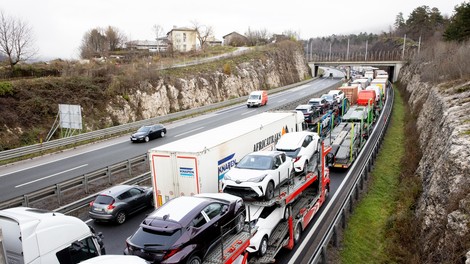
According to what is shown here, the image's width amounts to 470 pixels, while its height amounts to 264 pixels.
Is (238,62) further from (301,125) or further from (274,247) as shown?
(274,247)

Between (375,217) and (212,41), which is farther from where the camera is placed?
(212,41)

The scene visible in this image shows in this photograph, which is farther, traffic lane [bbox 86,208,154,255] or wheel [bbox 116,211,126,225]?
wheel [bbox 116,211,126,225]

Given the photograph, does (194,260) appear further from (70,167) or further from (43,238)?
(70,167)

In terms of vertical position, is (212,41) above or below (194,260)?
above

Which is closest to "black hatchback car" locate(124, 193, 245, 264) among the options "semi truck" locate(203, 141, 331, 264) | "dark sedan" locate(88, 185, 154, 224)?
"semi truck" locate(203, 141, 331, 264)

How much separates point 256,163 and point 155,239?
5.25 meters

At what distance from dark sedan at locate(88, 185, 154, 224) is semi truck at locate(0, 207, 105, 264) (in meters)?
5.31

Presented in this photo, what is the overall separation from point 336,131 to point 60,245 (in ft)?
65.5

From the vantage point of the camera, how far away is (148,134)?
95.8 ft

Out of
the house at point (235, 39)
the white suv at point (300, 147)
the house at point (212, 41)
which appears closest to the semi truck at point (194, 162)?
the white suv at point (300, 147)

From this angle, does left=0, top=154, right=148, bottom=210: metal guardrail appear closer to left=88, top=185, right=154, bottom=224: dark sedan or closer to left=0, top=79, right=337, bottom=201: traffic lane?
left=88, top=185, right=154, bottom=224: dark sedan

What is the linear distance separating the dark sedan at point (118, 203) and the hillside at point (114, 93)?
57.1 feet

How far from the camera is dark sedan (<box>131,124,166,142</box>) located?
95.0 feet

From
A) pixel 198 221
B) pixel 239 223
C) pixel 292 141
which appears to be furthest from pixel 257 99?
pixel 198 221
